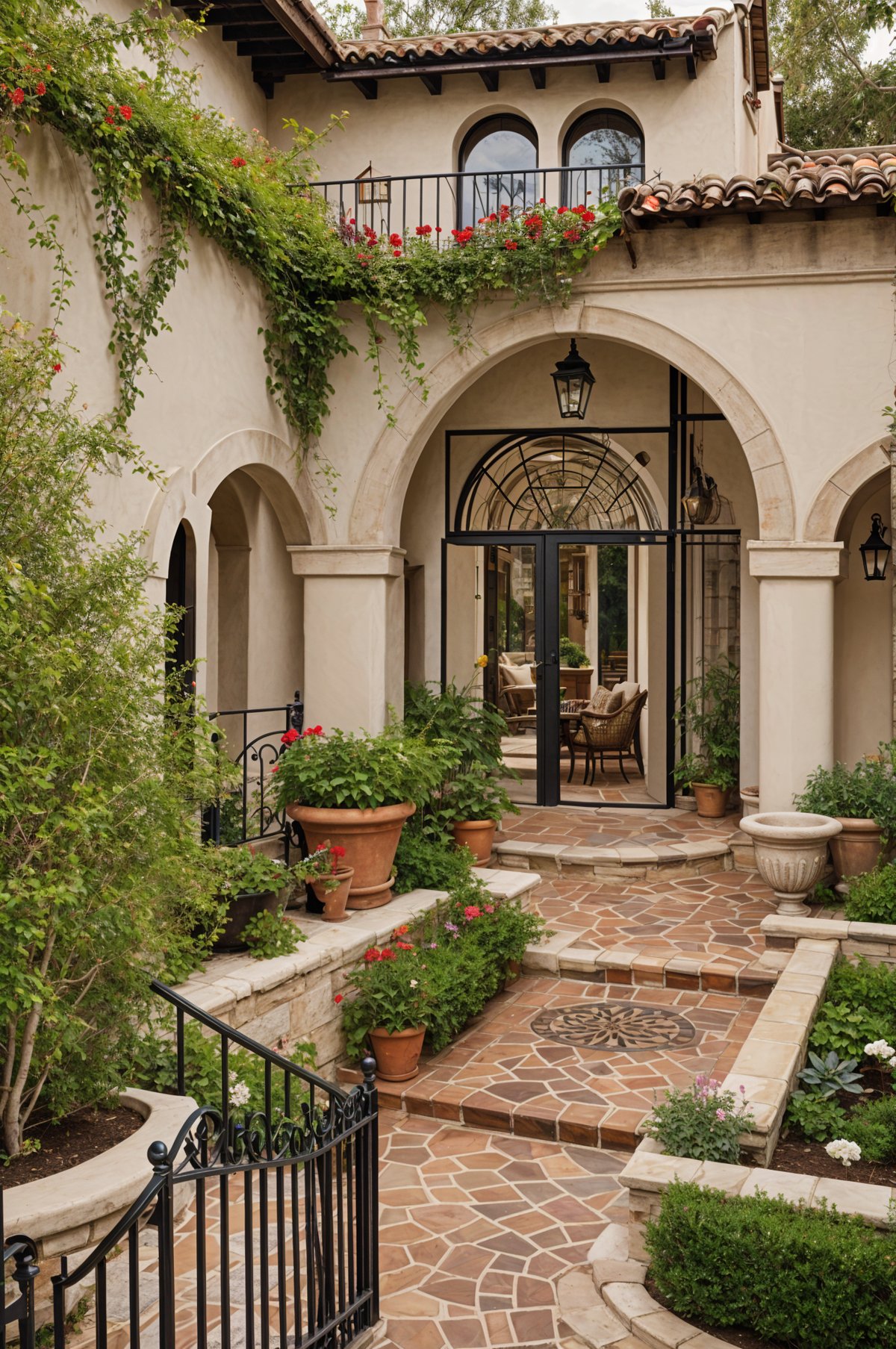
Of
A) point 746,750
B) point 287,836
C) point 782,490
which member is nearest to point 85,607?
point 287,836

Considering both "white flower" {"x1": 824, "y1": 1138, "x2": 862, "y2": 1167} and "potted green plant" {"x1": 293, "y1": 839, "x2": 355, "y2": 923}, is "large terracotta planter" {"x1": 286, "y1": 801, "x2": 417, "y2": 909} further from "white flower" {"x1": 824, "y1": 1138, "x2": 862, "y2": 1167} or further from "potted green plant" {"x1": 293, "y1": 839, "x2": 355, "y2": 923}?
"white flower" {"x1": 824, "y1": 1138, "x2": 862, "y2": 1167}

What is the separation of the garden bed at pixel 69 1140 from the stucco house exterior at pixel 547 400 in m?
3.87

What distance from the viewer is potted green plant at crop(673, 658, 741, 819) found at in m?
11.1

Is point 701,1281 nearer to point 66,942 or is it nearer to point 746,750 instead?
point 66,942

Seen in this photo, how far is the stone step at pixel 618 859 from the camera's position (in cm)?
980

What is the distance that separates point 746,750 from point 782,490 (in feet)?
8.52

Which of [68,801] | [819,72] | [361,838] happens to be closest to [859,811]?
[361,838]

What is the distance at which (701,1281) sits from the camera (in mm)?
3875

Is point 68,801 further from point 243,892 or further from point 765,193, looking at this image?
point 765,193

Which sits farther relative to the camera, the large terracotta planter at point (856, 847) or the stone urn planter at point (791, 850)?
the large terracotta planter at point (856, 847)

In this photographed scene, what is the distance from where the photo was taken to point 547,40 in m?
10.4

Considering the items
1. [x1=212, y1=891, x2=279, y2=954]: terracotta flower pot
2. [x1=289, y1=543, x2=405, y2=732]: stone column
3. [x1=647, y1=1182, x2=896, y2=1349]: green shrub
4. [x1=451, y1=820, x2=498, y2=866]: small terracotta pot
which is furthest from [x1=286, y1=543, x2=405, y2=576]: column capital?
[x1=647, y1=1182, x2=896, y2=1349]: green shrub

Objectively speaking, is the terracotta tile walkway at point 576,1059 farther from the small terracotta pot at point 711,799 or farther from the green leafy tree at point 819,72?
the green leafy tree at point 819,72

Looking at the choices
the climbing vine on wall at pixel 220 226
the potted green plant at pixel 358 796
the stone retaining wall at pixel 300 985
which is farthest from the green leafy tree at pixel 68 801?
the potted green plant at pixel 358 796
